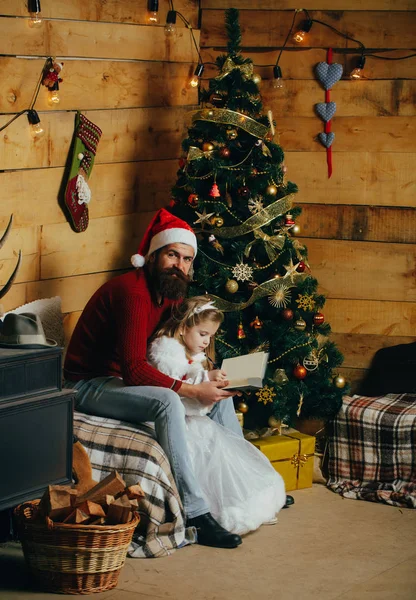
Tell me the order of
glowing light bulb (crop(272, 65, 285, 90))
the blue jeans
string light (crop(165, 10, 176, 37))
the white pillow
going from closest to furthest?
the blue jeans, the white pillow, string light (crop(165, 10, 176, 37)), glowing light bulb (crop(272, 65, 285, 90))

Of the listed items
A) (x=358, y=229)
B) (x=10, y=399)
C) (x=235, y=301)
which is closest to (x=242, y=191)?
(x=235, y=301)

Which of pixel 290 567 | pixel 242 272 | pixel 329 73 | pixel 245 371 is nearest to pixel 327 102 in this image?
pixel 329 73

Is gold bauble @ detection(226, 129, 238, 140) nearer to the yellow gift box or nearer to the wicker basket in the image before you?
the yellow gift box

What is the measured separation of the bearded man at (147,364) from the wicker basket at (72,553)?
568mm

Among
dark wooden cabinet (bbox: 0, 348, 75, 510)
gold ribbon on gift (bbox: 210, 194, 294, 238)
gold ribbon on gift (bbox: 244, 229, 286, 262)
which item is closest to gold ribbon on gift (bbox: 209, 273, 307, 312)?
gold ribbon on gift (bbox: 244, 229, 286, 262)

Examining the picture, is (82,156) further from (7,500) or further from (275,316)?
(7,500)

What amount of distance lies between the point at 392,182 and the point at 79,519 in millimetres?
2762

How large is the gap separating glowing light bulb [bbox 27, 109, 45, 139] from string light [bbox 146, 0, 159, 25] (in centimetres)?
100

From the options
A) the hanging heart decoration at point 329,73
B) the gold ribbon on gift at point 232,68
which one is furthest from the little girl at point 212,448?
the hanging heart decoration at point 329,73

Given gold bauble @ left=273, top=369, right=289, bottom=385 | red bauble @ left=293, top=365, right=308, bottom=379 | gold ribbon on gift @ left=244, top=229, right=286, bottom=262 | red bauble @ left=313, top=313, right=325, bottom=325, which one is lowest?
gold bauble @ left=273, top=369, right=289, bottom=385

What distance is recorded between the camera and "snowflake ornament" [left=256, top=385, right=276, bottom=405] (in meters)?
4.64

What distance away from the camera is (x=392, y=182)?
16.8 feet

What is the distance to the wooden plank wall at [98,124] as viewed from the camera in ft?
13.9

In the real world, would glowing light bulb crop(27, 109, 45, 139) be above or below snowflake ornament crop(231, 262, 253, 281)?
above
